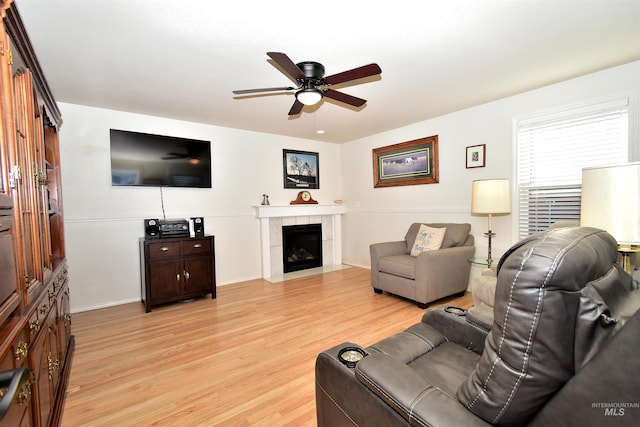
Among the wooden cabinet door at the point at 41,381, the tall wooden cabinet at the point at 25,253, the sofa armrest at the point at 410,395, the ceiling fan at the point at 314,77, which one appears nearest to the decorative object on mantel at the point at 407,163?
the ceiling fan at the point at 314,77

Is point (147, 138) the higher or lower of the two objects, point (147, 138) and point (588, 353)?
the higher

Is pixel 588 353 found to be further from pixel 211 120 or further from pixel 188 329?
pixel 211 120

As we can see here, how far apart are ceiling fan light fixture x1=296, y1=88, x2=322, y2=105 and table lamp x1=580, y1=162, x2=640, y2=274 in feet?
5.65

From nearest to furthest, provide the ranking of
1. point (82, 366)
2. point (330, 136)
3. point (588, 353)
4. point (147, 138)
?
point (588, 353), point (82, 366), point (147, 138), point (330, 136)

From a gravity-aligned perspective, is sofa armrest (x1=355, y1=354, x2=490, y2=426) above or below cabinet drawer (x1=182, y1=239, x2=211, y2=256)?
below

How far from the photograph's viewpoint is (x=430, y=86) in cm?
290

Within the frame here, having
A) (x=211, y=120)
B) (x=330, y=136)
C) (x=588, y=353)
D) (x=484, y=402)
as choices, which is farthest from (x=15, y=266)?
(x=330, y=136)

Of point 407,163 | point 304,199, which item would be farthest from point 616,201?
point 304,199

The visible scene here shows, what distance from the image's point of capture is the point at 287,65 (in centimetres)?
182

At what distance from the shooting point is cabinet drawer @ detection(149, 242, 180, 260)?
3.24 metres

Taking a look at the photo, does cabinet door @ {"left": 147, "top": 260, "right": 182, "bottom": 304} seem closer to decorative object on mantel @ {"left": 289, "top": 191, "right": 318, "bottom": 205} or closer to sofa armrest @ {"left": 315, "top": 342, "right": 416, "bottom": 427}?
decorative object on mantel @ {"left": 289, "top": 191, "right": 318, "bottom": 205}

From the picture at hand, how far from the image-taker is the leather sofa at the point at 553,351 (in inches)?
24.5

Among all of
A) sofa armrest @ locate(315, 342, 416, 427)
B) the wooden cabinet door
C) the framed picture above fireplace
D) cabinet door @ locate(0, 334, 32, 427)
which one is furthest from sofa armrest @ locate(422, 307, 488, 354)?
the framed picture above fireplace

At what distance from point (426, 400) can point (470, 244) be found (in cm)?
312
